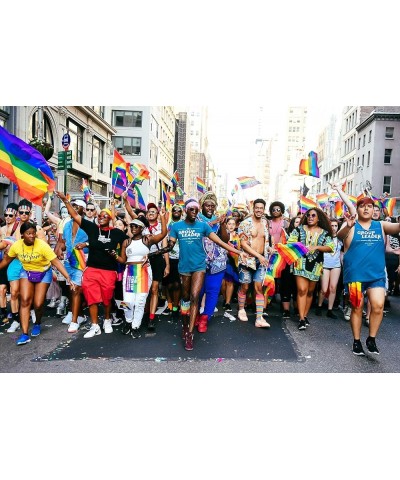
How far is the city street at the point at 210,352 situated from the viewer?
13.7 feet

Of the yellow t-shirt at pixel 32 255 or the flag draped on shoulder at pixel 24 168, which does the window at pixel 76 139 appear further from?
the yellow t-shirt at pixel 32 255

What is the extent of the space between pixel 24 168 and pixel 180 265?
2539 mm

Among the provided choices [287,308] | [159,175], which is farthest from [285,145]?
[287,308]

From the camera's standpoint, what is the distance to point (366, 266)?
15.3 feet

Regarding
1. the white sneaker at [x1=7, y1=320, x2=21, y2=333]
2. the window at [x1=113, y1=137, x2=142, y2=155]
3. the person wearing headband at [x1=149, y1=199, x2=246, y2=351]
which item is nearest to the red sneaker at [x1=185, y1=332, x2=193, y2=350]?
the person wearing headband at [x1=149, y1=199, x2=246, y2=351]

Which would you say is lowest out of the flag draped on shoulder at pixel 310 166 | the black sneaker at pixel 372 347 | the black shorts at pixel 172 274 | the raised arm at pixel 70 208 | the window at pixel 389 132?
the black sneaker at pixel 372 347

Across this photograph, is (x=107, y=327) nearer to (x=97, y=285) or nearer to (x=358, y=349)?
(x=97, y=285)

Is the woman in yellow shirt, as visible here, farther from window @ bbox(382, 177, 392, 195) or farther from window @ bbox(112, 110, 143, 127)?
window @ bbox(382, 177, 392, 195)

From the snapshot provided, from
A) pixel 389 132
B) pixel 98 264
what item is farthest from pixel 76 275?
pixel 389 132

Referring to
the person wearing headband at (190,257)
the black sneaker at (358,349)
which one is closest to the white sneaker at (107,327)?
the person wearing headband at (190,257)

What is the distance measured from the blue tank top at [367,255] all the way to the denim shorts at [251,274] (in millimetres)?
1551

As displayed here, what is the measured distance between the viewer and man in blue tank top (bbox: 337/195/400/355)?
4.63 m

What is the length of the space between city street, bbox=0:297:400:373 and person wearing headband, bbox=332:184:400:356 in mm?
348

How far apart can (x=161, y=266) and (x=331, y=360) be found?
2.87m
